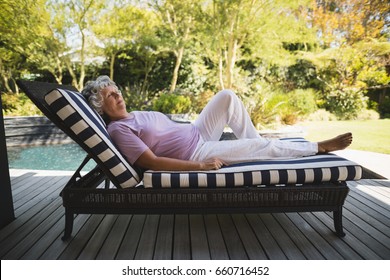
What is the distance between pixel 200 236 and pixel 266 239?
41cm

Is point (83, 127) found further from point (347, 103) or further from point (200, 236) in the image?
point (347, 103)

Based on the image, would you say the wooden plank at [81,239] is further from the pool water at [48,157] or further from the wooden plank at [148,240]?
the pool water at [48,157]

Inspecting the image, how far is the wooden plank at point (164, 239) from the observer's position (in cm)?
158

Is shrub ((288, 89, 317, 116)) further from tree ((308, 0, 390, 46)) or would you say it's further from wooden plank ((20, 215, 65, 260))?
wooden plank ((20, 215, 65, 260))

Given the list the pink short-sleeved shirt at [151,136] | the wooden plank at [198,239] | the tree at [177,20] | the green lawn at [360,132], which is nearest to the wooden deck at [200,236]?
the wooden plank at [198,239]

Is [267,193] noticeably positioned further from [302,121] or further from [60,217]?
[302,121]

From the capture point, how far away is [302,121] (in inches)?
266

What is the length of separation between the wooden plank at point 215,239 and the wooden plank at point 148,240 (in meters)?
0.34

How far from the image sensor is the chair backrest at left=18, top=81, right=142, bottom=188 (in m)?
1.53

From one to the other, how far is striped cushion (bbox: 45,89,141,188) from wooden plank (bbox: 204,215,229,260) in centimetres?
59

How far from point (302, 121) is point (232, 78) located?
7.43 ft

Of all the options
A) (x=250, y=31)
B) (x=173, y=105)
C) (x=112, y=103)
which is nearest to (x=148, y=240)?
(x=112, y=103)

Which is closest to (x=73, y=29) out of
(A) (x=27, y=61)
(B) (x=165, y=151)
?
(A) (x=27, y=61)

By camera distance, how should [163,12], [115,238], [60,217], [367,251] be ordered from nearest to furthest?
1. [367,251]
2. [115,238]
3. [60,217]
4. [163,12]
